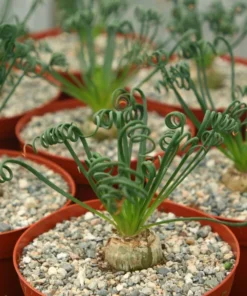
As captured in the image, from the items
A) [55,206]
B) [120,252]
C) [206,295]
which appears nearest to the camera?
[206,295]

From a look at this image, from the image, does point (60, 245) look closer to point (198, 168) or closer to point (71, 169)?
point (71, 169)

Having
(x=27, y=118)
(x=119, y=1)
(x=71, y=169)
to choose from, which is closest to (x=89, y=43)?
(x=119, y=1)

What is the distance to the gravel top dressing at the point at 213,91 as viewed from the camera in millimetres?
1983

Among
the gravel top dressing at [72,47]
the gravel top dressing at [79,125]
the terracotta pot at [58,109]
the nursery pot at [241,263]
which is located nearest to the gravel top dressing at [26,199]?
the terracotta pot at [58,109]

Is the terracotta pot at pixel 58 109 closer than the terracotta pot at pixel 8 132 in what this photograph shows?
Yes

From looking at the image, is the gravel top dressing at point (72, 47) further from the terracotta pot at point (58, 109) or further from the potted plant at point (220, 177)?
the potted plant at point (220, 177)

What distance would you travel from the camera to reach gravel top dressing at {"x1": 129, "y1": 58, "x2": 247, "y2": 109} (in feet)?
6.50

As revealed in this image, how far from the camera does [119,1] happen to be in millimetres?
1858

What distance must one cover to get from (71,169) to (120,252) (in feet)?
1.50

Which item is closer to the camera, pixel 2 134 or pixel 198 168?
pixel 198 168

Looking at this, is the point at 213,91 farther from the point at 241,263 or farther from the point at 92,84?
the point at 241,263

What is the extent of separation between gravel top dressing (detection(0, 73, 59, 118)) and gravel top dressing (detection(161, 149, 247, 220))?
2.11 feet

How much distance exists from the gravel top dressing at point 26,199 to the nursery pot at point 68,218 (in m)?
0.08

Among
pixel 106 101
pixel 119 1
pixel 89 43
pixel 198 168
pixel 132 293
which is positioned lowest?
pixel 132 293
